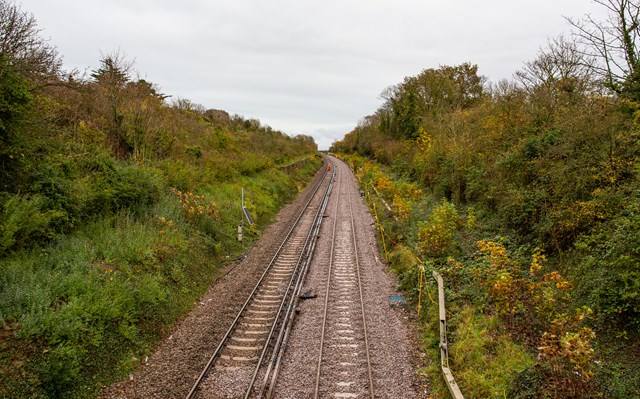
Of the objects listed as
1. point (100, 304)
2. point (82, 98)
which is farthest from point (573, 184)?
point (82, 98)

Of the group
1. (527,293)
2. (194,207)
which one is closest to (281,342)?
(527,293)

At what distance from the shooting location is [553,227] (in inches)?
470

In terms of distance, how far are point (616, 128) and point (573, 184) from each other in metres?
2.04

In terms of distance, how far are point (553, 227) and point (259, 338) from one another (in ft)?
30.0

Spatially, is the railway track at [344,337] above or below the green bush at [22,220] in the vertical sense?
below

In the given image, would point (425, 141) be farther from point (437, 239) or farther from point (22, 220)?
point (22, 220)

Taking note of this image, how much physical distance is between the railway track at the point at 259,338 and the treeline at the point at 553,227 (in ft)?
13.8

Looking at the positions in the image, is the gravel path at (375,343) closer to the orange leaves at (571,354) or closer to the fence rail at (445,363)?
the fence rail at (445,363)

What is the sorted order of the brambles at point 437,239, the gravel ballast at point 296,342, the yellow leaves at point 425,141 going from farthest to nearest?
the yellow leaves at point 425,141 → the brambles at point 437,239 → the gravel ballast at point 296,342

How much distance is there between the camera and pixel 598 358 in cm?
773

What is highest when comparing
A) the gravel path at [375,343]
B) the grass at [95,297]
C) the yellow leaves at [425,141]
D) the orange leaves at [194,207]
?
the yellow leaves at [425,141]

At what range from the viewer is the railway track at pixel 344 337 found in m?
8.51

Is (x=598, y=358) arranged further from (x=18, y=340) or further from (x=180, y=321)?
(x=18, y=340)

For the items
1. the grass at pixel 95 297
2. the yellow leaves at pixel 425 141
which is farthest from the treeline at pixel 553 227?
the grass at pixel 95 297
